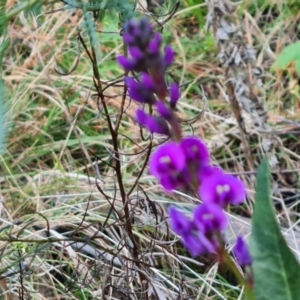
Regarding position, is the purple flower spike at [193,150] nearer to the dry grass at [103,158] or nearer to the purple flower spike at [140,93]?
the purple flower spike at [140,93]

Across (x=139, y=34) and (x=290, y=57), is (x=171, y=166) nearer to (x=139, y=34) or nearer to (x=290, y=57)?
(x=139, y=34)

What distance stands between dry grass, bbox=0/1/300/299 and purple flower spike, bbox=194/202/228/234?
514mm

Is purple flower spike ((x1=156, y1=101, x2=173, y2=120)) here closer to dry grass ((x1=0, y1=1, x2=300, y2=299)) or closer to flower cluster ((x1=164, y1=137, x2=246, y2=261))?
flower cluster ((x1=164, y1=137, x2=246, y2=261))

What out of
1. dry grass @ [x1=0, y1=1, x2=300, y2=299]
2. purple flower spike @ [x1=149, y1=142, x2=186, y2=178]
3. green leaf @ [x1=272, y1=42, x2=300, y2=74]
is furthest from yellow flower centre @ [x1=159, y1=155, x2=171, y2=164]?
green leaf @ [x1=272, y1=42, x2=300, y2=74]

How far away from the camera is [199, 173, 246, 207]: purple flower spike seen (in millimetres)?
389

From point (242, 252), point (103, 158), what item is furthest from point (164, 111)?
point (103, 158)

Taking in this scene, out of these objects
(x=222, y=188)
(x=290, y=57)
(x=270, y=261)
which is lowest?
(x=290, y=57)

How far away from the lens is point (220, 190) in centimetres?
39

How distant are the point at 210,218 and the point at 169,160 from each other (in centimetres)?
4

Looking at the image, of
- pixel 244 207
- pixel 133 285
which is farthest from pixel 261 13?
pixel 133 285

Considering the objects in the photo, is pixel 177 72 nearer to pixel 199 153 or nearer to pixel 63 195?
pixel 63 195

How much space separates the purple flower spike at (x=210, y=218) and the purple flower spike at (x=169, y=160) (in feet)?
0.09

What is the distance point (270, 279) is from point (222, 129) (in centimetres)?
108

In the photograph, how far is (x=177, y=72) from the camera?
176cm
